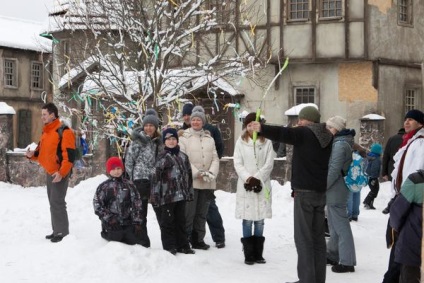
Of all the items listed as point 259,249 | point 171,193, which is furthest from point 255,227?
point 171,193

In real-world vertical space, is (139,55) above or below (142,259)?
above

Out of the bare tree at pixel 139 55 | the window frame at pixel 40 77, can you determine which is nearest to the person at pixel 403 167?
the bare tree at pixel 139 55

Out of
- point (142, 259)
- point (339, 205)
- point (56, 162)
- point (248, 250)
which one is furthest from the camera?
point (56, 162)

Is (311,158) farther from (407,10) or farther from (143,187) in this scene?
(407,10)

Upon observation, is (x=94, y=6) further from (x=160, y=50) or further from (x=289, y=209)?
(x=289, y=209)

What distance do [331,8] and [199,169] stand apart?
14.8 m

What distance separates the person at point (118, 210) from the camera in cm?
886

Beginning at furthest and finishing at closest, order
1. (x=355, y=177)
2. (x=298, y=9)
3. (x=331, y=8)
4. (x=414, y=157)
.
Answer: (x=298, y=9) < (x=331, y=8) < (x=355, y=177) < (x=414, y=157)

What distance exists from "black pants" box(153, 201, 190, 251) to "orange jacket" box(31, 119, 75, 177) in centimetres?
169

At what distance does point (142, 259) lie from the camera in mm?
8445

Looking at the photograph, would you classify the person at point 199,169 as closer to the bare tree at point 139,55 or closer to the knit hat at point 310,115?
the knit hat at point 310,115

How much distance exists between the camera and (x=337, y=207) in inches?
363

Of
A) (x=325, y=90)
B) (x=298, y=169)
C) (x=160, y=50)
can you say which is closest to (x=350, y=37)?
(x=325, y=90)

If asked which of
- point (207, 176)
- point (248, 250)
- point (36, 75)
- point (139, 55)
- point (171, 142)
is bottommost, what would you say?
point (248, 250)
